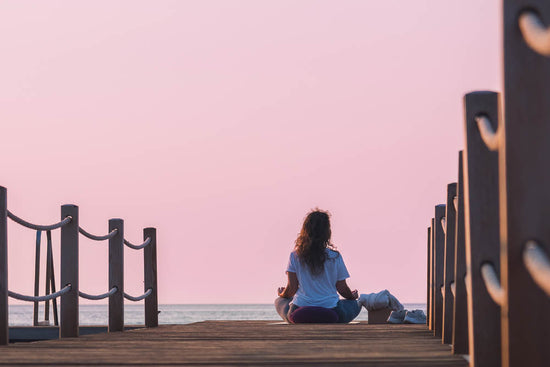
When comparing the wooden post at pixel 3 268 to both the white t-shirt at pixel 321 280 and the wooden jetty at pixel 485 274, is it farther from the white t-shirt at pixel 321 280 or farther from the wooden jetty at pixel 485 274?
the white t-shirt at pixel 321 280

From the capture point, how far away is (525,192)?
2150 mm

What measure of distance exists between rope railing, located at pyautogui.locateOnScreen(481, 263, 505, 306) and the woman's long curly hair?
A: 19.4ft

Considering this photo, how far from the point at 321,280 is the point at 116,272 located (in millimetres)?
2106

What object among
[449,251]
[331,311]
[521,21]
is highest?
[521,21]

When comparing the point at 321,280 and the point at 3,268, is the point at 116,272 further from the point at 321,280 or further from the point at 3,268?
the point at 3,268

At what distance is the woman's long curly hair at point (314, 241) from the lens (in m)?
9.01

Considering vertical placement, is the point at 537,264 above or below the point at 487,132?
below

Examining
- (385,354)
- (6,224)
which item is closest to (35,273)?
(6,224)

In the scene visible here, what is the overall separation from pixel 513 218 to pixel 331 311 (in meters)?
7.01

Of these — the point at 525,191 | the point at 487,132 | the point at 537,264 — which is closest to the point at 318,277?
the point at 487,132

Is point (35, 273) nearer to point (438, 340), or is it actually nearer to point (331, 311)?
point (331, 311)

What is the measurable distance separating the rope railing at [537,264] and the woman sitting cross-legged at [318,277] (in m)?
6.88

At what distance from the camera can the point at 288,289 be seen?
9.42m

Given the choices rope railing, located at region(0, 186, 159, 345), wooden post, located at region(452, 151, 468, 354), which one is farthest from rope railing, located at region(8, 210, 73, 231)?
wooden post, located at region(452, 151, 468, 354)
